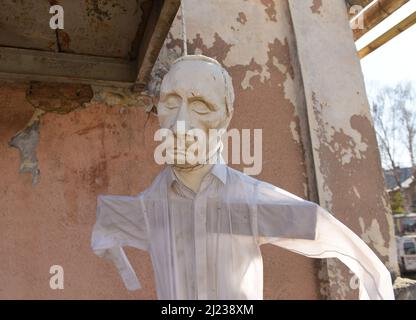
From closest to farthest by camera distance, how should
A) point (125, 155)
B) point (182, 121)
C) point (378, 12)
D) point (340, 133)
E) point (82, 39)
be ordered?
point (182, 121) < point (82, 39) < point (125, 155) < point (340, 133) < point (378, 12)

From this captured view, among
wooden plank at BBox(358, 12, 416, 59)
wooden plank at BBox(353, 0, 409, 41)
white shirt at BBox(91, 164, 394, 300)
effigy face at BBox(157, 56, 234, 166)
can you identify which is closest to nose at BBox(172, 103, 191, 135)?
effigy face at BBox(157, 56, 234, 166)

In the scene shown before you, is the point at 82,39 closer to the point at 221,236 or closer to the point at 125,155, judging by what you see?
the point at 125,155

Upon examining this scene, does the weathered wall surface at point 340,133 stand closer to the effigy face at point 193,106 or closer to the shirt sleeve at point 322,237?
the shirt sleeve at point 322,237

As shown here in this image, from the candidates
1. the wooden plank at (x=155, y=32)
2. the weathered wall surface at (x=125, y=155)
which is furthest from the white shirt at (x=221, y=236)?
the weathered wall surface at (x=125, y=155)

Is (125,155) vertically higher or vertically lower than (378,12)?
lower

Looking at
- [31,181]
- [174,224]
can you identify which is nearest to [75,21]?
[31,181]

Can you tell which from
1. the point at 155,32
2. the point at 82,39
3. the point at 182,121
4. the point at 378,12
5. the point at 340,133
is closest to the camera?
the point at 182,121

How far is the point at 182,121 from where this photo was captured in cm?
128

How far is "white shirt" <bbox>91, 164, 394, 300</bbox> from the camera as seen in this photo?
1294mm

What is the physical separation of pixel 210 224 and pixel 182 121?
1.15 feet

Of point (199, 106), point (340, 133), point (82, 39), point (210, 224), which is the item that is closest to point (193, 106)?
point (199, 106)

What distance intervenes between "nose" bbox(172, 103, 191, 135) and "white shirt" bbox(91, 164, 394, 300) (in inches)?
7.0
